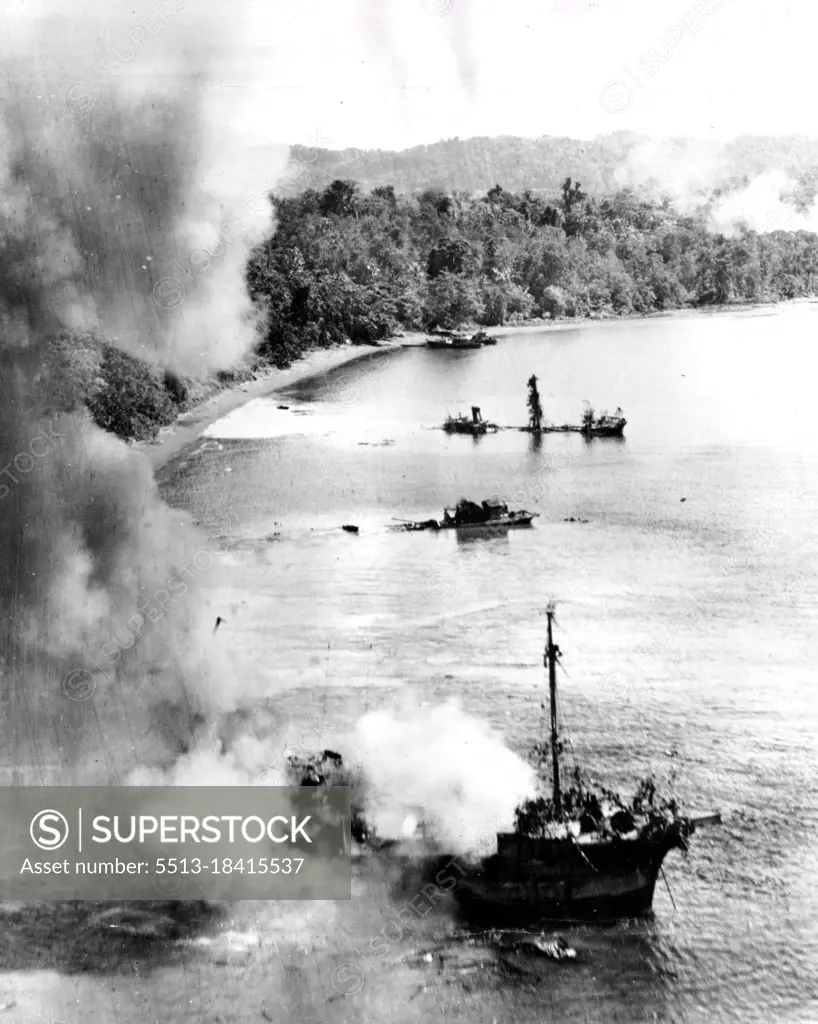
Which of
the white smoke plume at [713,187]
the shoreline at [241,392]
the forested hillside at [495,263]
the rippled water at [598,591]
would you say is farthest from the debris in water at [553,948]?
the white smoke plume at [713,187]

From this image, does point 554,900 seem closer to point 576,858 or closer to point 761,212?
point 576,858

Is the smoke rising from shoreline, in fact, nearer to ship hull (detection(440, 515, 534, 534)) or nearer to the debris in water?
ship hull (detection(440, 515, 534, 534))

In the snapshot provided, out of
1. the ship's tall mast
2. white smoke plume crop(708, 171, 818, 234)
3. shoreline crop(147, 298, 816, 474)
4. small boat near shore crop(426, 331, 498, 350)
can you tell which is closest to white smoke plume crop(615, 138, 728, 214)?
white smoke plume crop(708, 171, 818, 234)

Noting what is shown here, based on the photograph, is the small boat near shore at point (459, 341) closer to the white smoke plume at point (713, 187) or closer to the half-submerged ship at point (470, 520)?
the half-submerged ship at point (470, 520)

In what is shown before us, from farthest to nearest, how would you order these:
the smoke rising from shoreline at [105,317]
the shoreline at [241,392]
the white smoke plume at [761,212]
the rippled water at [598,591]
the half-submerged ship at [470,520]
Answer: the white smoke plume at [761,212] < the shoreline at [241,392] < the half-submerged ship at [470,520] < the smoke rising from shoreline at [105,317] < the rippled water at [598,591]

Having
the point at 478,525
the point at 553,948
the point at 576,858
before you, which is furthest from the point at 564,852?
the point at 478,525

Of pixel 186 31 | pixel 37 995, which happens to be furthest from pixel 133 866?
pixel 186 31

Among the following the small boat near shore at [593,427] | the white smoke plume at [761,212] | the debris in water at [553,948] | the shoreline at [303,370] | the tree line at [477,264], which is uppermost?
the white smoke plume at [761,212]
